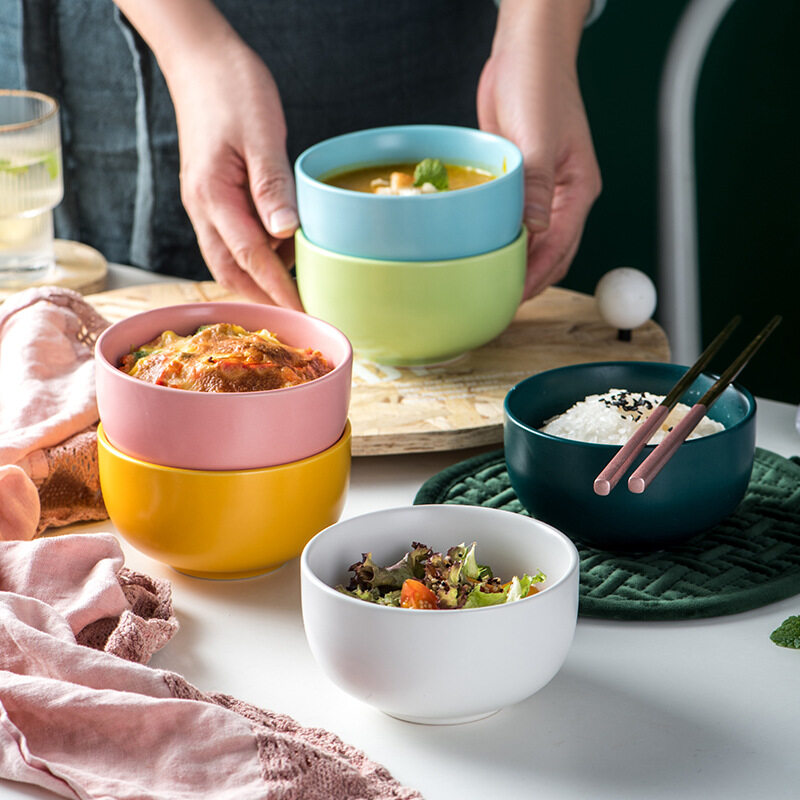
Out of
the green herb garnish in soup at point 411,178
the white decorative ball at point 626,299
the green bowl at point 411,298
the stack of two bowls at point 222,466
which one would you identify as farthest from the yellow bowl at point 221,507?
the white decorative ball at point 626,299

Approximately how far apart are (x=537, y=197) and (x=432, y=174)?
0.57ft

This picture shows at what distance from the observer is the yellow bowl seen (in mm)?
892

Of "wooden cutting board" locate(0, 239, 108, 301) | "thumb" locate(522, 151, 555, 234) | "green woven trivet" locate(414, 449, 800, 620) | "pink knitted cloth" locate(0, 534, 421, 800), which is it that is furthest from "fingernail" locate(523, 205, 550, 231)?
"pink knitted cloth" locate(0, 534, 421, 800)

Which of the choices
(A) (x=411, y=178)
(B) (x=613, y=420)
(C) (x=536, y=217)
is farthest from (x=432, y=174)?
(B) (x=613, y=420)

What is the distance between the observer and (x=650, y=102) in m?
2.54

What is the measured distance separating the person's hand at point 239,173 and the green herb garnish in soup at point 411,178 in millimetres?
75

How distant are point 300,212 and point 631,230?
153 centimetres

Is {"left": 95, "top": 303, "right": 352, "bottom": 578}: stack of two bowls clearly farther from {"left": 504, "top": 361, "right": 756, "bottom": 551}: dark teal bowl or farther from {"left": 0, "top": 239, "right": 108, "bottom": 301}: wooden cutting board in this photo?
{"left": 0, "top": 239, "right": 108, "bottom": 301}: wooden cutting board

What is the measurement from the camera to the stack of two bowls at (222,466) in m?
0.88

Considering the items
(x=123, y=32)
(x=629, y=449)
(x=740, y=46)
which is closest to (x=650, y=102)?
(x=740, y=46)

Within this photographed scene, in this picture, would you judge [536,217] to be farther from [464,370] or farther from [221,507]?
[221,507]

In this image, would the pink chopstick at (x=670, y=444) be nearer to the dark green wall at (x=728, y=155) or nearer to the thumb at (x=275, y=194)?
the thumb at (x=275, y=194)

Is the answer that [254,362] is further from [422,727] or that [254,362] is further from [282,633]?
[422,727]

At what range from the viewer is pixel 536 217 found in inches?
55.2
